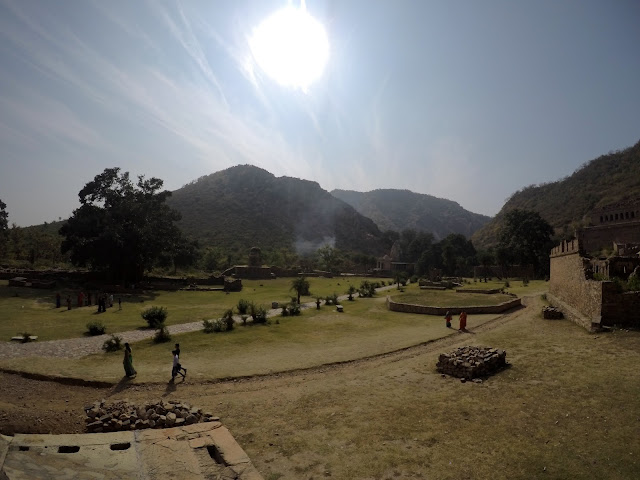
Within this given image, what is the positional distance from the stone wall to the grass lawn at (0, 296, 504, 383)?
40.5 inches

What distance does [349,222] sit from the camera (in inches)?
4877

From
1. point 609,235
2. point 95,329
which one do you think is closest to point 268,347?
point 95,329

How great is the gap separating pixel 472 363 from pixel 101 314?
20.6 metres

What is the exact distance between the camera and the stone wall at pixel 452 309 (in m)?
23.4

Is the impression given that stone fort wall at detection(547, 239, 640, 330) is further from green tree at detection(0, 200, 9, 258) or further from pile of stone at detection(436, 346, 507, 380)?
green tree at detection(0, 200, 9, 258)

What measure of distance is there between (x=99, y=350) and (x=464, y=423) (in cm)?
1337

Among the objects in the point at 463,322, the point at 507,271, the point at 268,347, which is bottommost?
the point at 268,347

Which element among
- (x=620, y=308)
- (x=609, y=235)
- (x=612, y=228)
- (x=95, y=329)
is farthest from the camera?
(x=609, y=235)

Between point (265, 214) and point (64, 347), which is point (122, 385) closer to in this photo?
point (64, 347)

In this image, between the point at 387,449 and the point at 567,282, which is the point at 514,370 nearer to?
the point at 387,449

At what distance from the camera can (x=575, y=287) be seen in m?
18.9

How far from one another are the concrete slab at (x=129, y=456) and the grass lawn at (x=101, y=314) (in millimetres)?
12592

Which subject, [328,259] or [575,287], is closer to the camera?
[575,287]

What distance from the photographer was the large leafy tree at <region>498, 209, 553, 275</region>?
53.8 m
